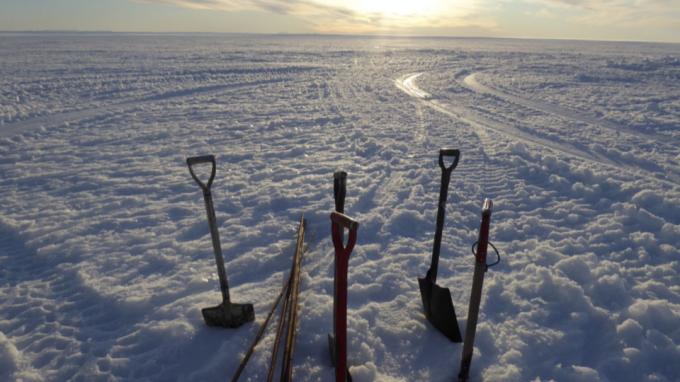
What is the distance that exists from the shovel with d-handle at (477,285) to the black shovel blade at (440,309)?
347mm

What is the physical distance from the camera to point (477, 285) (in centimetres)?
241

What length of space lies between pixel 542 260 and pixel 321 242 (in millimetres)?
2377

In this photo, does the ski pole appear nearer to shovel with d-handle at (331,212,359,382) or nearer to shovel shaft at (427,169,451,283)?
shovel with d-handle at (331,212,359,382)

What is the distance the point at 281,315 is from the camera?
127 inches

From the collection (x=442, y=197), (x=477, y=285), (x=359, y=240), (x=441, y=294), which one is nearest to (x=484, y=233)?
(x=477, y=285)

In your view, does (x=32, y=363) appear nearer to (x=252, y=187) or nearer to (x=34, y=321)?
(x=34, y=321)

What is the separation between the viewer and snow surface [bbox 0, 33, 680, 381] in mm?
3074

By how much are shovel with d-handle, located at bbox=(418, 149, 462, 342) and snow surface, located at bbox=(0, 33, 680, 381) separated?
4.1 inches

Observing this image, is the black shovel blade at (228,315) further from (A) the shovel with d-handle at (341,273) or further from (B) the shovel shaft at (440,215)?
(B) the shovel shaft at (440,215)

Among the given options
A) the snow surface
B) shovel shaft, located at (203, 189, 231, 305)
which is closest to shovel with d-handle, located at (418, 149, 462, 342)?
the snow surface

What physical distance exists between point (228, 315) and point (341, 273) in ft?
4.82

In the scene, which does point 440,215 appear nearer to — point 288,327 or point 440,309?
point 440,309

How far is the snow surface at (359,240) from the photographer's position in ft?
10.1

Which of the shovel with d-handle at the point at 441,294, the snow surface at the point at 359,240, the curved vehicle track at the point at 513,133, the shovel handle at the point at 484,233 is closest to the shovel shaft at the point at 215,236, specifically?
the snow surface at the point at 359,240
